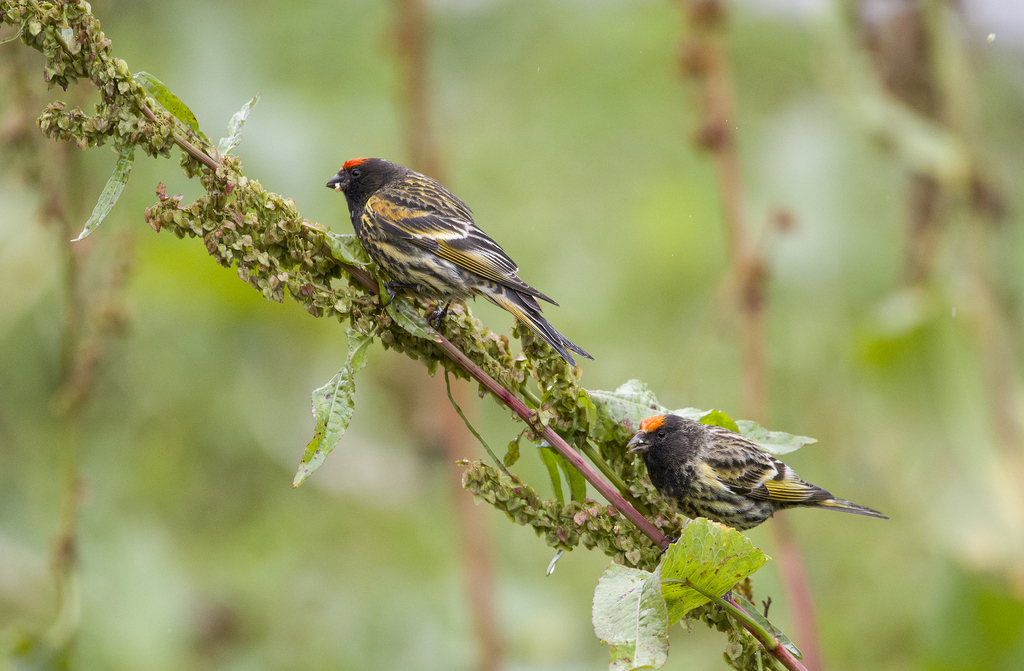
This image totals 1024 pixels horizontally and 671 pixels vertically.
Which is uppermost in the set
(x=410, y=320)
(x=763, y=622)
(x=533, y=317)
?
(x=533, y=317)

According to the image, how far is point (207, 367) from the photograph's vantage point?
5.60 metres

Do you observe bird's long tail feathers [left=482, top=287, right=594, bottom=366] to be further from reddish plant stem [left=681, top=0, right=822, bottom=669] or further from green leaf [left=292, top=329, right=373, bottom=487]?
reddish plant stem [left=681, top=0, right=822, bottom=669]

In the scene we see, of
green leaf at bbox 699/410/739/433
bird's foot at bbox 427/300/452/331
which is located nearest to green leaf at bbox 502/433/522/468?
bird's foot at bbox 427/300/452/331

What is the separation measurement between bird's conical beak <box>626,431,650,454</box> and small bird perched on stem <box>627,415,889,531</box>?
0.65 meters

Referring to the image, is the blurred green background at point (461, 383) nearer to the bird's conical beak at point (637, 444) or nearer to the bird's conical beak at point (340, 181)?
the bird's conical beak at point (340, 181)

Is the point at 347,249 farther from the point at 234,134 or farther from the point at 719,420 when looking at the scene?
the point at 719,420

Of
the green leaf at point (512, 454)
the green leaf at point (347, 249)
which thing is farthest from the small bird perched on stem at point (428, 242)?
the green leaf at point (512, 454)

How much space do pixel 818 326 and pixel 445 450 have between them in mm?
2808

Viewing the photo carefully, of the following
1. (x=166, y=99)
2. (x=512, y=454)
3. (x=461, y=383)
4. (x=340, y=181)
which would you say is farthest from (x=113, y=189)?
(x=461, y=383)

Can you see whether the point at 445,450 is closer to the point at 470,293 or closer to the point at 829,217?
the point at 470,293

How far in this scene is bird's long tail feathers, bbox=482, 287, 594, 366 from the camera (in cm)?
203

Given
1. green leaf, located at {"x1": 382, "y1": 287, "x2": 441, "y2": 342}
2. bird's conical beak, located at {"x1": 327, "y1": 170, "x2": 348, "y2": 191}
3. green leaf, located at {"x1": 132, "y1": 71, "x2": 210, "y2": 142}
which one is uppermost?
bird's conical beak, located at {"x1": 327, "y1": 170, "x2": 348, "y2": 191}

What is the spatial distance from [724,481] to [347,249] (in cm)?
153

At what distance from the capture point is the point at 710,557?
1.51 meters
